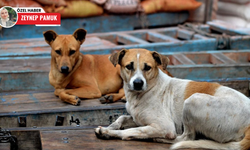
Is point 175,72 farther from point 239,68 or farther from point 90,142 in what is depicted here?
point 90,142

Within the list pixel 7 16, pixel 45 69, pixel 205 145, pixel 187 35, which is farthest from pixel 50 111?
pixel 187 35

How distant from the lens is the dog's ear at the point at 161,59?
3662 millimetres

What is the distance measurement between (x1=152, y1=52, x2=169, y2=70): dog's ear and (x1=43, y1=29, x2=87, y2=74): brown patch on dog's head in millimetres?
1405

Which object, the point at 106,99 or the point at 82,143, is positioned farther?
the point at 106,99

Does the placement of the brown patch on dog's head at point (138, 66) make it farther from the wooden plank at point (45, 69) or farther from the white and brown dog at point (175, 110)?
the wooden plank at point (45, 69)

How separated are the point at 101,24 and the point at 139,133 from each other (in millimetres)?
5832

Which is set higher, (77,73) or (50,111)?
(77,73)

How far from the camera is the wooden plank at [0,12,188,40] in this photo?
26.7ft

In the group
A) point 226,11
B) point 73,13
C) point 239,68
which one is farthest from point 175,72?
point 226,11

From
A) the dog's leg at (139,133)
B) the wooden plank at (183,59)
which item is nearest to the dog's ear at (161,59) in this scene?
the dog's leg at (139,133)

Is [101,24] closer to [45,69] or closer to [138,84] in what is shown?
[45,69]

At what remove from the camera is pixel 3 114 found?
416 cm

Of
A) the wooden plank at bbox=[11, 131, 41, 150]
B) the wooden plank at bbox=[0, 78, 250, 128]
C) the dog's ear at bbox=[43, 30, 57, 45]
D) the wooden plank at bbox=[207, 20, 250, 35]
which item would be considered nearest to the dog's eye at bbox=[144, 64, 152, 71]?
the wooden plank at bbox=[0, 78, 250, 128]

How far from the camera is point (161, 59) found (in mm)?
3650
